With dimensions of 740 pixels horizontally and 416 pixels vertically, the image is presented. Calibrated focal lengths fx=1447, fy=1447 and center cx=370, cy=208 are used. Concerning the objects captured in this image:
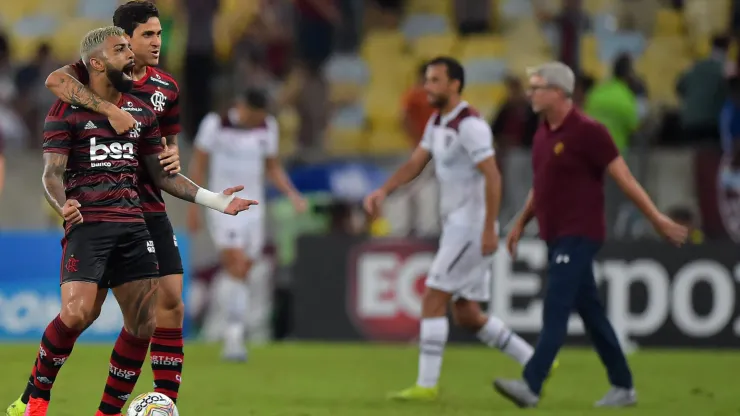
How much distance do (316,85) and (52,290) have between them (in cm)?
526

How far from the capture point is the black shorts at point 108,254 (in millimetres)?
7992

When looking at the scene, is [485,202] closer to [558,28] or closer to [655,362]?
[655,362]

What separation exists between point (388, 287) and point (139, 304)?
8.94m

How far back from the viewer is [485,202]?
11.1 m

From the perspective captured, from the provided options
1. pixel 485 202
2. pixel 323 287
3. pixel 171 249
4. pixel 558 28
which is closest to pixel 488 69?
pixel 558 28

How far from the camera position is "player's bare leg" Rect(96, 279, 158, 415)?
8227mm

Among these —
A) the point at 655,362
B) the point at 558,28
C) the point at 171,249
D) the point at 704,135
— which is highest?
the point at 558,28

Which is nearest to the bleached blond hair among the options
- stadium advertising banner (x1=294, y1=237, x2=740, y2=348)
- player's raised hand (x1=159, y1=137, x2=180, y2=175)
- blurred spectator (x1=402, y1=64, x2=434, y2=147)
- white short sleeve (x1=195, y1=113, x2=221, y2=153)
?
player's raised hand (x1=159, y1=137, x2=180, y2=175)

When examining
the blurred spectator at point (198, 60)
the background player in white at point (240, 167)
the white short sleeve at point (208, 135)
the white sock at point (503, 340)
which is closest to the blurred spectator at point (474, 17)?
the blurred spectator at point (198, 60)

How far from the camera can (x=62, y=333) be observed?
807 cm

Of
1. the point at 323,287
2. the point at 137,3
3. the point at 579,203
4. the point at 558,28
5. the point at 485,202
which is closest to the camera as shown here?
the point at 137,3

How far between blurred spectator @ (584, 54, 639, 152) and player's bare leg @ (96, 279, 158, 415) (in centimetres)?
986

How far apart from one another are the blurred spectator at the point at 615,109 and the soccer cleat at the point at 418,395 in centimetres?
689

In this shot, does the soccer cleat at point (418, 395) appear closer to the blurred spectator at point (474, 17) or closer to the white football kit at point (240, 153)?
the white football kit at point (240, 153)
